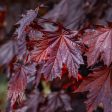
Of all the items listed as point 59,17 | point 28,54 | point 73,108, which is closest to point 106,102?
point 28,54

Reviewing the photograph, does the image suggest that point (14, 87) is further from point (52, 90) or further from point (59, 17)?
point (59, 17)

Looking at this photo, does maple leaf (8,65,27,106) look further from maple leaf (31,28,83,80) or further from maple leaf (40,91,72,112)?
maple leaf (40,91,72,112)

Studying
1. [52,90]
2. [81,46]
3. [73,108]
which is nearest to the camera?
[81,46]

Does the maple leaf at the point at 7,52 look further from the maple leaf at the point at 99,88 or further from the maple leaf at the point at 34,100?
the maple leaf at the point at 99,88

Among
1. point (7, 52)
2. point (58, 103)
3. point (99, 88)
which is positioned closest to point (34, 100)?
point (58, 103)

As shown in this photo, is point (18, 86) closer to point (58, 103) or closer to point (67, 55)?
point (67, 55)
